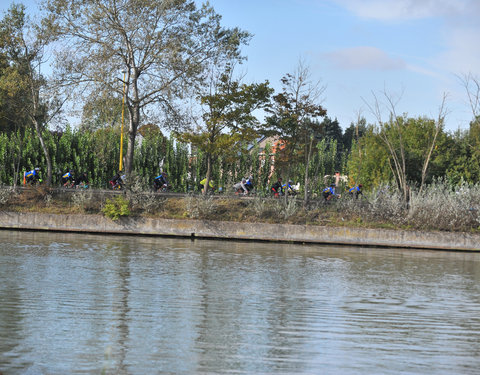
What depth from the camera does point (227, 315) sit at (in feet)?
32.3

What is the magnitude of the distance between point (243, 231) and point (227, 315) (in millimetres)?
16723

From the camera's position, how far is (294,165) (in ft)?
111

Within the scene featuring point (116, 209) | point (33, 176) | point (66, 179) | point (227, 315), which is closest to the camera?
point (227, 315)

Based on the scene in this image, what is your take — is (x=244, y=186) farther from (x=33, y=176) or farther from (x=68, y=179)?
(x=33, y=176)

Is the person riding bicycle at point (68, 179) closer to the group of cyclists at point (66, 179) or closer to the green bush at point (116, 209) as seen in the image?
the group of cyclists at point (66, 179)

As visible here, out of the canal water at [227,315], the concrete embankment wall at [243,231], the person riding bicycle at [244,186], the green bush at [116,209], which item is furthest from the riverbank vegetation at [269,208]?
the canal water at [227,315]

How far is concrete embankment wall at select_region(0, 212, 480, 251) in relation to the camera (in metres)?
26.4

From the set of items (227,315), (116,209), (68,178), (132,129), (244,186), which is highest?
(132,129)

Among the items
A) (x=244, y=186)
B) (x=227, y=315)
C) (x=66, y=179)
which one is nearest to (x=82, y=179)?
(x=66, y=179)

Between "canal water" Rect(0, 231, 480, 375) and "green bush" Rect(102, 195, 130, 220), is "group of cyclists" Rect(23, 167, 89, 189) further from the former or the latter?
"canal water" Rect(0, 231, 480, 375)

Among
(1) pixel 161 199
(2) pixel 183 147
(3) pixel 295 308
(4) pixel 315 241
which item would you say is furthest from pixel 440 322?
(2) pixel 183 147

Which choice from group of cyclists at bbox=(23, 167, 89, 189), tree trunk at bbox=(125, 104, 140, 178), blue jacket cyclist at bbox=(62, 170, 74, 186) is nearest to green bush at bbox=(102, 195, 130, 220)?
tree trunk at bbox=(125, 104, 140, 178)

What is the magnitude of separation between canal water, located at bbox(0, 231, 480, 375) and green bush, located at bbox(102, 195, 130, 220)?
783 centimetres

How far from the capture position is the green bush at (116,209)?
2670cm
